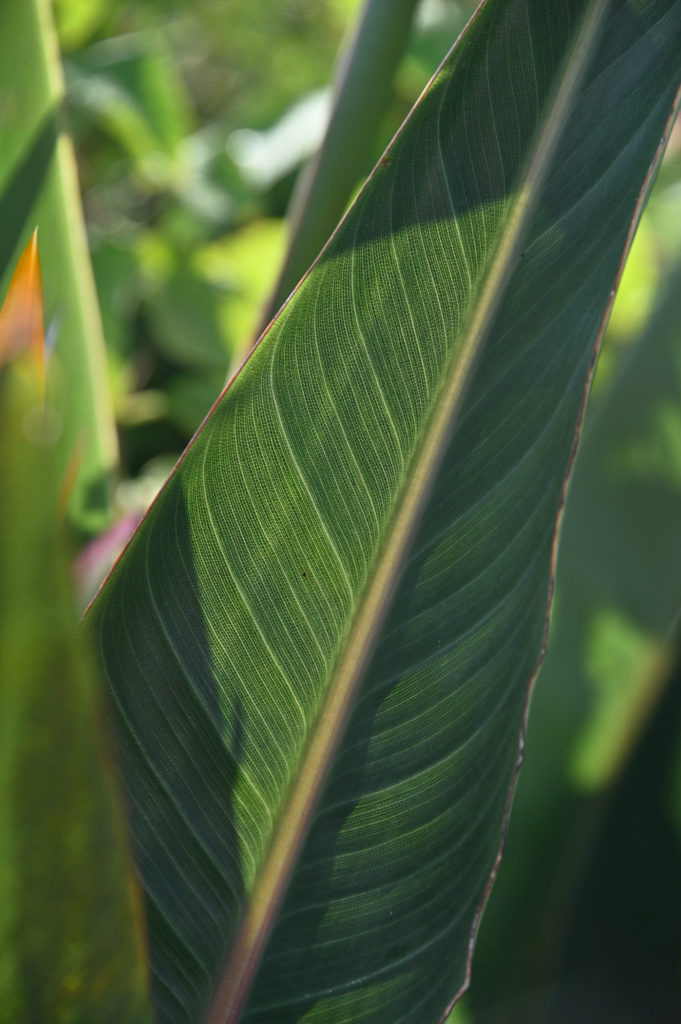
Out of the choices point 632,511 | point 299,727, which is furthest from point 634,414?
point 299,727

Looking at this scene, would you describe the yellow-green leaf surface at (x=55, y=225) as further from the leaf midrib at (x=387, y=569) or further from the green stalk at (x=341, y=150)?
the leaf midrib at (x=387, y=569)

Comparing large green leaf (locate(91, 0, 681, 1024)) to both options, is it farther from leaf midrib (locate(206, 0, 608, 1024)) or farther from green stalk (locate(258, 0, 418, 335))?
green stalk (locate(258, 0, 418, 335))

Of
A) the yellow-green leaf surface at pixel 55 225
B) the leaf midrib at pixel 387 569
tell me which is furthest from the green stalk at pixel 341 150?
the leaf midrib at pixel 387 569

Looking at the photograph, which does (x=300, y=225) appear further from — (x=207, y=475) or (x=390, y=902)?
(x=390, y=902)

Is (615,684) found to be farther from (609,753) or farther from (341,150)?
(341,150)

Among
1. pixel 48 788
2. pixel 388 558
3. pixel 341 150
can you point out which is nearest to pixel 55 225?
pixel 341 150

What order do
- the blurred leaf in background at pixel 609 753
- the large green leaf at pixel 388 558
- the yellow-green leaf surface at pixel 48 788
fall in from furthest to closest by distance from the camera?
the blurred leaf in background at pixel 609 753
the large green leaf at pixel 388 558
the yellow-green leaf surface at pixel 48 788
